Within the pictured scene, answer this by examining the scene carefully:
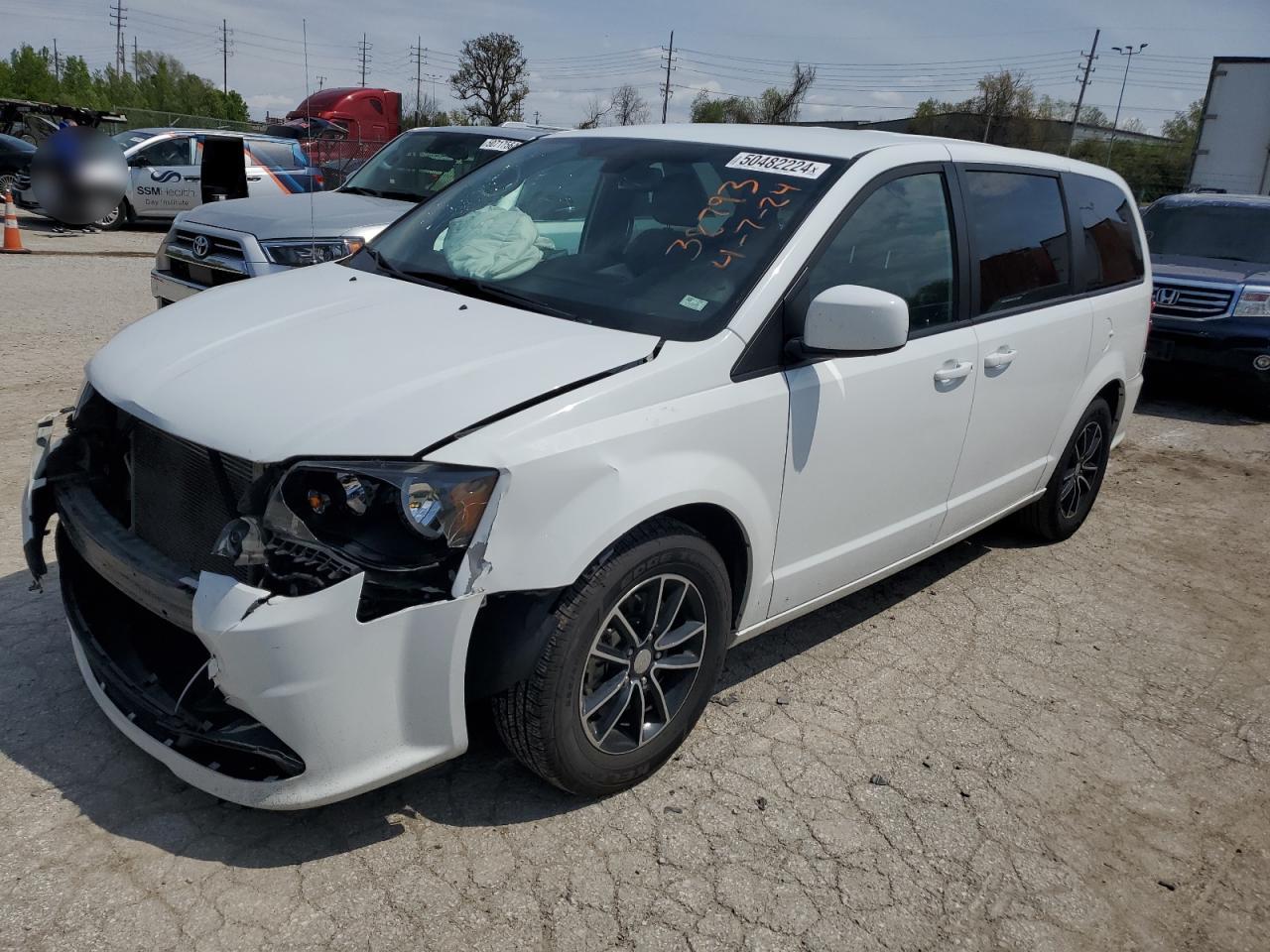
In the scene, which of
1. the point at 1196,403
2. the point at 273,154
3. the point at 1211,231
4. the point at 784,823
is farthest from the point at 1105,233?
Result: the point at 273,154

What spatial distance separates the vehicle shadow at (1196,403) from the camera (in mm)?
8828

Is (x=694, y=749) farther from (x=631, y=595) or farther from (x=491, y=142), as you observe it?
(x=491, y=142)

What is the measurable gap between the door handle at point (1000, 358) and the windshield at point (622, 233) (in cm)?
103

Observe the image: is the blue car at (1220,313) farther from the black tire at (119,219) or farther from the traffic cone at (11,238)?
the black tire at (119,219)

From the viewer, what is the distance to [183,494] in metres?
2.73

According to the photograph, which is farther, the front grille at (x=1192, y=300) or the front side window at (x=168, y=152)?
the front side window at (x=168, y=152)

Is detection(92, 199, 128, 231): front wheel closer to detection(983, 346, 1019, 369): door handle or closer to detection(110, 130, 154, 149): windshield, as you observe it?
detection(110, 130, 154, 149): windshield

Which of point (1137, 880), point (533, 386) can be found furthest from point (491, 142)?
point (1137, 880)

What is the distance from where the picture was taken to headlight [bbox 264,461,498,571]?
2.44m

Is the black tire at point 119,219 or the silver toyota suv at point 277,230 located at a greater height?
the silver toyota suv at point 277,230

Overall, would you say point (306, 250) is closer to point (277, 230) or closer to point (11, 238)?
point (277, 230)

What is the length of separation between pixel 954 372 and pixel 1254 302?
6282 millimetres

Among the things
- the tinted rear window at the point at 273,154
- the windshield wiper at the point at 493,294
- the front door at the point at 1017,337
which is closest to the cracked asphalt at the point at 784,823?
the front door at the point at 1017,337

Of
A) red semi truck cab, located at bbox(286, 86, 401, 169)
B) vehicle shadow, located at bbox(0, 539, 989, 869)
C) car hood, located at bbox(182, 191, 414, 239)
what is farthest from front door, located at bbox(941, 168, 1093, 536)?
red semi truck cab, located at bbox(286, 86, 401, 169)
